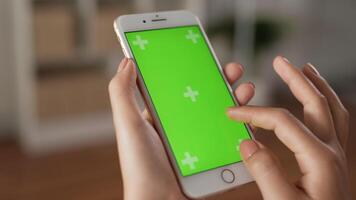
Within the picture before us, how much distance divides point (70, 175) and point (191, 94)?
1.44 metres

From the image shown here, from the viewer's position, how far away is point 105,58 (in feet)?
9.04

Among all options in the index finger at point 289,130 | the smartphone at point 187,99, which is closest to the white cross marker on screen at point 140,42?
the smartphone at point 187,99

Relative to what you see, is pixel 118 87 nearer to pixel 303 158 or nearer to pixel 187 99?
pixel 187 99

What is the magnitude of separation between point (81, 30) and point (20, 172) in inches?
31.1

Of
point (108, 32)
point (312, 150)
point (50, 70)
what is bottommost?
point (50, 70)

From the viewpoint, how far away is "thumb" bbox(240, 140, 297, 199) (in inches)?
23.7

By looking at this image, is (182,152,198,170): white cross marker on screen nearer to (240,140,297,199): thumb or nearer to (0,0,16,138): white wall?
(240,140,297,199): thumb

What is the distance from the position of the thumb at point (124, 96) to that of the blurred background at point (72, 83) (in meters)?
1.31

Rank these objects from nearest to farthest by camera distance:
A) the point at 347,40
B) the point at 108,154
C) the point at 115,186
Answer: the point at 115,186
the point at 108,154
the point at 347,40

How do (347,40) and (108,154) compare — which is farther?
(347,40)

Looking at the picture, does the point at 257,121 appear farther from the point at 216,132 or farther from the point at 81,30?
the point at 81,30

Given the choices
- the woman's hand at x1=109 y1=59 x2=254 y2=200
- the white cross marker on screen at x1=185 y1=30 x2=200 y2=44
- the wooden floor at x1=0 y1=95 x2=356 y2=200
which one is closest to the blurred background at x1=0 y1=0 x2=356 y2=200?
the wooden floor at x1=0 y1=95 x2=356 y2=200

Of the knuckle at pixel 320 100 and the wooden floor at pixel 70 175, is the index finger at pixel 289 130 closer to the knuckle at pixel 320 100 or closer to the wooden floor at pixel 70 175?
the knuckle at pixel 320 100

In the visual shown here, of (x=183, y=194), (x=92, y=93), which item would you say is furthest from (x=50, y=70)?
(x=183, y=194)
